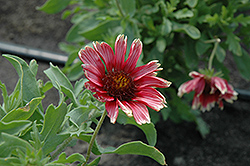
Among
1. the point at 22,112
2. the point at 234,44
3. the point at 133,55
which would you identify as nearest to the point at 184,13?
the point at 234,44

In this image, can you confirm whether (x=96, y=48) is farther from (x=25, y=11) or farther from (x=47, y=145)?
(x=25, y=11)

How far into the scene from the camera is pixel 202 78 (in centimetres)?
118

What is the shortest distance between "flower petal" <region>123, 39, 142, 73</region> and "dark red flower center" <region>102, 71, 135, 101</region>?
24 millimetres

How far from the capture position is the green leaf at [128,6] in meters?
1.25

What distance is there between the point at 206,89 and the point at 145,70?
0.55m

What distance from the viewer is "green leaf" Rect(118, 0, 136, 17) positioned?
49.3 inches

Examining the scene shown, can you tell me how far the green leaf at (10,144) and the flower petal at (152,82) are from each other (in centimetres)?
28

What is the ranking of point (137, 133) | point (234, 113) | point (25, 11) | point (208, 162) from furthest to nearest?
point (25, 11) → point (234, 113) → point (137, 133) → point (208, 162)

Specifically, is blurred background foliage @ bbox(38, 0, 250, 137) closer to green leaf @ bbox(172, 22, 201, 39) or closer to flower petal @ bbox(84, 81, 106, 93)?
green leaf @ bbox(172, 22, 201, 39)

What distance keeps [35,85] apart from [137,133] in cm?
91

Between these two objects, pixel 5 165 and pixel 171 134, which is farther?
pixel 171 134

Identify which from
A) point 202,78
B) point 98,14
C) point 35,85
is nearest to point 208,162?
point 202,78

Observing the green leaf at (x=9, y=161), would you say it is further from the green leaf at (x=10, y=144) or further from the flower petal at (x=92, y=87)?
the flower petal at (x=92, y=87)

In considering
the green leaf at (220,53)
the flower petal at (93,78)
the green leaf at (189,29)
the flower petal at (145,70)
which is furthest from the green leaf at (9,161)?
the green leaf at (220,53)
